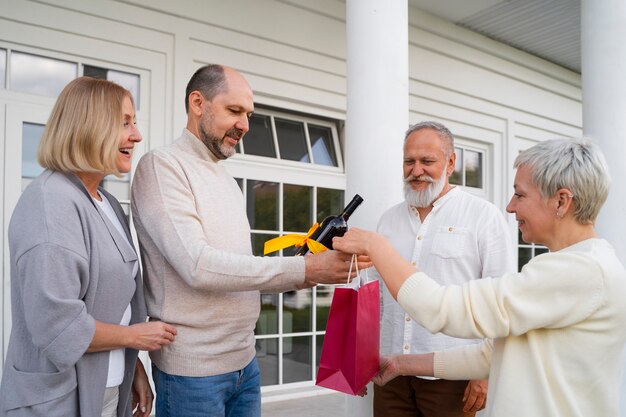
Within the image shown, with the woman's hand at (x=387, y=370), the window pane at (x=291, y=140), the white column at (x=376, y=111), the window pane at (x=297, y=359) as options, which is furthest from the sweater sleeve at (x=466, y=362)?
the window pane at (x=291, y=140)

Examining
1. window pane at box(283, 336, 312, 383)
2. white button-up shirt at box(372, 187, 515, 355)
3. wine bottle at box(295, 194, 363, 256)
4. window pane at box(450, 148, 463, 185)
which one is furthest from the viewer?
window pane at box(450, 148, 463, 185)

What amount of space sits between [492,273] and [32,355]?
1.61 metres

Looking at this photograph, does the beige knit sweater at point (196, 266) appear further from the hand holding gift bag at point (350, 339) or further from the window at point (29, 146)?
the window at point (29, 146)

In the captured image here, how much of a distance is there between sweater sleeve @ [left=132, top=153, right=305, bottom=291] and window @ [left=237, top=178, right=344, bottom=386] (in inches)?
108

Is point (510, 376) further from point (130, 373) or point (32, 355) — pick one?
point (32, 355)

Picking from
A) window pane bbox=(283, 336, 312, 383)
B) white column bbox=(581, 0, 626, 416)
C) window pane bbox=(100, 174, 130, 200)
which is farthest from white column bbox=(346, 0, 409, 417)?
window pane bbox=(283, 336, 312, 383)

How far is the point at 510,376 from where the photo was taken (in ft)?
4.41

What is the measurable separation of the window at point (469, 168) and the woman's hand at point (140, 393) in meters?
4.92

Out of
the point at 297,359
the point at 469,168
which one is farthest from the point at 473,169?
the point at 297,359

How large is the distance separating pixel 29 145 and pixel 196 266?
2507mm

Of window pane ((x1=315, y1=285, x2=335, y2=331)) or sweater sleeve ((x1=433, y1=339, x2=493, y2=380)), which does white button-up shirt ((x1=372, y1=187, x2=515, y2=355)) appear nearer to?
sweater sleeve ((x1=433, y1=339, x2=493, y2=380))

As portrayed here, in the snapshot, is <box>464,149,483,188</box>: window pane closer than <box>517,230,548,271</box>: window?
Yes

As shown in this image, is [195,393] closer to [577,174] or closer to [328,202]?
[577,174]

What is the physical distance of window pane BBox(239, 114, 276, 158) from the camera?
14.9ft
